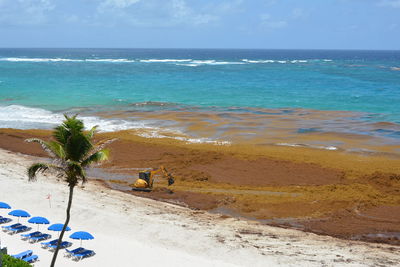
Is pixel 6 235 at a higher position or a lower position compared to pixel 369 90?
lower

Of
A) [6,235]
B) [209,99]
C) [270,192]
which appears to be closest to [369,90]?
[209,99]

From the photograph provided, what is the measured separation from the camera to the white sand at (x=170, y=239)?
18234 mm

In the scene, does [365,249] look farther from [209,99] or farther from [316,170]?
[209,99]

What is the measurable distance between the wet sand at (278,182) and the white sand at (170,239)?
1.48 metres

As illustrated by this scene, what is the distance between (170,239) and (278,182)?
34.7 feet

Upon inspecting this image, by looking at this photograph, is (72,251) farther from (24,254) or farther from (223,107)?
(223,107)

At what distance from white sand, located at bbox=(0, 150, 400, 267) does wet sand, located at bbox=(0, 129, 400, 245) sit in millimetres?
1485

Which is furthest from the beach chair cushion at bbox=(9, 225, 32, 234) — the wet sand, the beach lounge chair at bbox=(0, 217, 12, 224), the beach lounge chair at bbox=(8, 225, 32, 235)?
the wet sand

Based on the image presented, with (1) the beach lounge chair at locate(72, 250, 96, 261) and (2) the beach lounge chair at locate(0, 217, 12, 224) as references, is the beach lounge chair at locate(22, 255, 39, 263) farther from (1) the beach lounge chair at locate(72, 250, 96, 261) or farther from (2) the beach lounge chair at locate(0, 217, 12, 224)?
(2) the beach lounge chair at locate(0, 217, 12, 224)

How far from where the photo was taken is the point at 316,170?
30406 mm

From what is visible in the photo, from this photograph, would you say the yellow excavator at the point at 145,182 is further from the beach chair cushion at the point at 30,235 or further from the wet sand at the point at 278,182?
the beach chair cushion at the point at 30,235

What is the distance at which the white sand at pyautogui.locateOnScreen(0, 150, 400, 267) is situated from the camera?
59.8 ft

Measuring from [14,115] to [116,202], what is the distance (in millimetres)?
32619

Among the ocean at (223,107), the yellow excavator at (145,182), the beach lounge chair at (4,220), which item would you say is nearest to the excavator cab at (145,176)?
the yellow excavator at (145,182)
